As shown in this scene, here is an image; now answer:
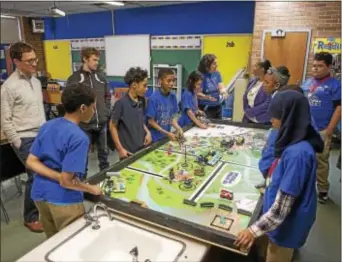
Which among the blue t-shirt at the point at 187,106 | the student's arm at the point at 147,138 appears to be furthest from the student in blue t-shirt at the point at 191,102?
the student's arm at the point at 147,138

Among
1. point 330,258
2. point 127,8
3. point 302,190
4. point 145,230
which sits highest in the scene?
point 127,8

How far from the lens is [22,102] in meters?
2.13

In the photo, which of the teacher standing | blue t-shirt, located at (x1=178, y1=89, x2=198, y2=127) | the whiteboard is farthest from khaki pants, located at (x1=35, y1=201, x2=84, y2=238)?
the whiteboard

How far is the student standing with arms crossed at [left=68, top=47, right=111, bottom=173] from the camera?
9.02ft

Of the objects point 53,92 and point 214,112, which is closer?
point 214,112

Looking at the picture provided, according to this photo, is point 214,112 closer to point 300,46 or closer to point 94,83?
point 94,83

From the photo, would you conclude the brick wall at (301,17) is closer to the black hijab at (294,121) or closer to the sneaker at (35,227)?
the black hijab at (294,121)

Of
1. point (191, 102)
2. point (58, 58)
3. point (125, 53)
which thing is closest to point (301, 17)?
point (191, 102)

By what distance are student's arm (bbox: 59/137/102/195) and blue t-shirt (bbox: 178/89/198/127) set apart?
5.68 feet

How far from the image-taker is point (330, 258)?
7.02 feet

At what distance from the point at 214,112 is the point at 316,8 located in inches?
101

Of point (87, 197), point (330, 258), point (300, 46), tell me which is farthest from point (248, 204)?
point (300, 46)

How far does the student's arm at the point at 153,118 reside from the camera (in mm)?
2486

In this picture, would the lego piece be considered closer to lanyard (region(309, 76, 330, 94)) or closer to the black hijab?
the black hijab
